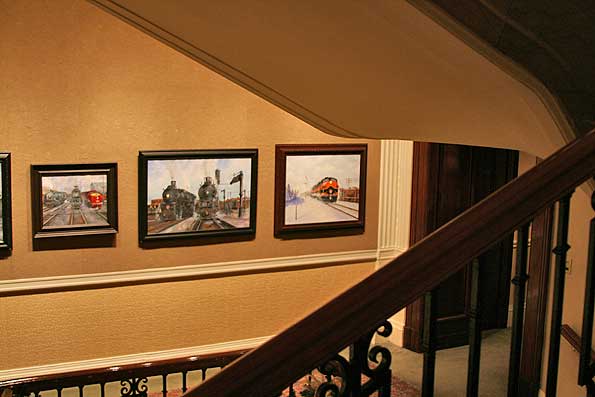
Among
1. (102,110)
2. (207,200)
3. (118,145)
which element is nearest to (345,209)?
(207,200)

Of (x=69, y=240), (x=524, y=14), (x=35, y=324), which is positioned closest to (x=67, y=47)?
(x=69, y=240)

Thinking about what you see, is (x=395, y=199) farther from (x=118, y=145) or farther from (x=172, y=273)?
(x=118, y=145)

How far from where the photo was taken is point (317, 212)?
24.0 ft

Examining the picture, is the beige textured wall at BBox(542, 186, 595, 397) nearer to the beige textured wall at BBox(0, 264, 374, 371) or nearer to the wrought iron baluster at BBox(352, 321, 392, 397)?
the beige textured wall at BBox(0, 264, 374, 371)

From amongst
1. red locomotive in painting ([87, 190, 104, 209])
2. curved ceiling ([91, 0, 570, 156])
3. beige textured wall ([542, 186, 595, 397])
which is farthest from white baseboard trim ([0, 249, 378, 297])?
curved ceiling ([91, 0, 570, 156])

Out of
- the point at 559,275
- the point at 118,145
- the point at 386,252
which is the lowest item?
the point at 386,252

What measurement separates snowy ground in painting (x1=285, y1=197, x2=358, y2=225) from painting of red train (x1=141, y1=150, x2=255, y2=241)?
0.41 metres

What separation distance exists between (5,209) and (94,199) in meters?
0.70

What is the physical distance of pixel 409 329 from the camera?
25.1 ft

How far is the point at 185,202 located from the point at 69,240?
3.39 feet

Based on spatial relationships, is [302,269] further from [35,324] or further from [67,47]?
[67,47]

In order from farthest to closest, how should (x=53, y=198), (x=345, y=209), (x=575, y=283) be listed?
(x=345, y=209), (x=53, y=198), (x=575, y=283)

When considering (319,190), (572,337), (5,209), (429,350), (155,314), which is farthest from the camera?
(319,190)

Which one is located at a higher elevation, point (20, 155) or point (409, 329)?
point (20, 155)
